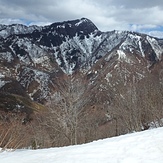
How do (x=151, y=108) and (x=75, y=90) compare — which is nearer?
(x=75, y=90)

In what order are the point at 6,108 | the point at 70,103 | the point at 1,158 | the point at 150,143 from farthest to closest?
the point at 6,108
the point at 70,103
the point at 1,158
the point at 150,143

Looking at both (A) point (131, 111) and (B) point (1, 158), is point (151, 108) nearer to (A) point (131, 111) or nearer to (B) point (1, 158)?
(A) point (131, 111)

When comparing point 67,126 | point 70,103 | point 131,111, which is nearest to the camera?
point 70,103

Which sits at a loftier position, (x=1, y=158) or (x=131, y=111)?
(x=1, y=158)

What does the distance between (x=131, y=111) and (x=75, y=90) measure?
727 cm

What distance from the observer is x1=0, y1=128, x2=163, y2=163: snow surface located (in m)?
8.28

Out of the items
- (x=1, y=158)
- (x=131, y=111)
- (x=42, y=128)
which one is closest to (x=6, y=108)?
(x=42, y=128)

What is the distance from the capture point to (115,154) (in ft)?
28.6

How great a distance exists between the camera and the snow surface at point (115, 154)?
8.28 meters

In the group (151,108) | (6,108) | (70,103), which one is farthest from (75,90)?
(6,108)

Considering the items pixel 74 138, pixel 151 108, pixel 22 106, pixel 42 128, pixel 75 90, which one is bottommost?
pixel 22 106

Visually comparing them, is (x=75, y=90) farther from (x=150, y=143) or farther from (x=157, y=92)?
(x=150, y=143)

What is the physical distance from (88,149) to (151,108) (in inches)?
671

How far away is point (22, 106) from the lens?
15488 cm
